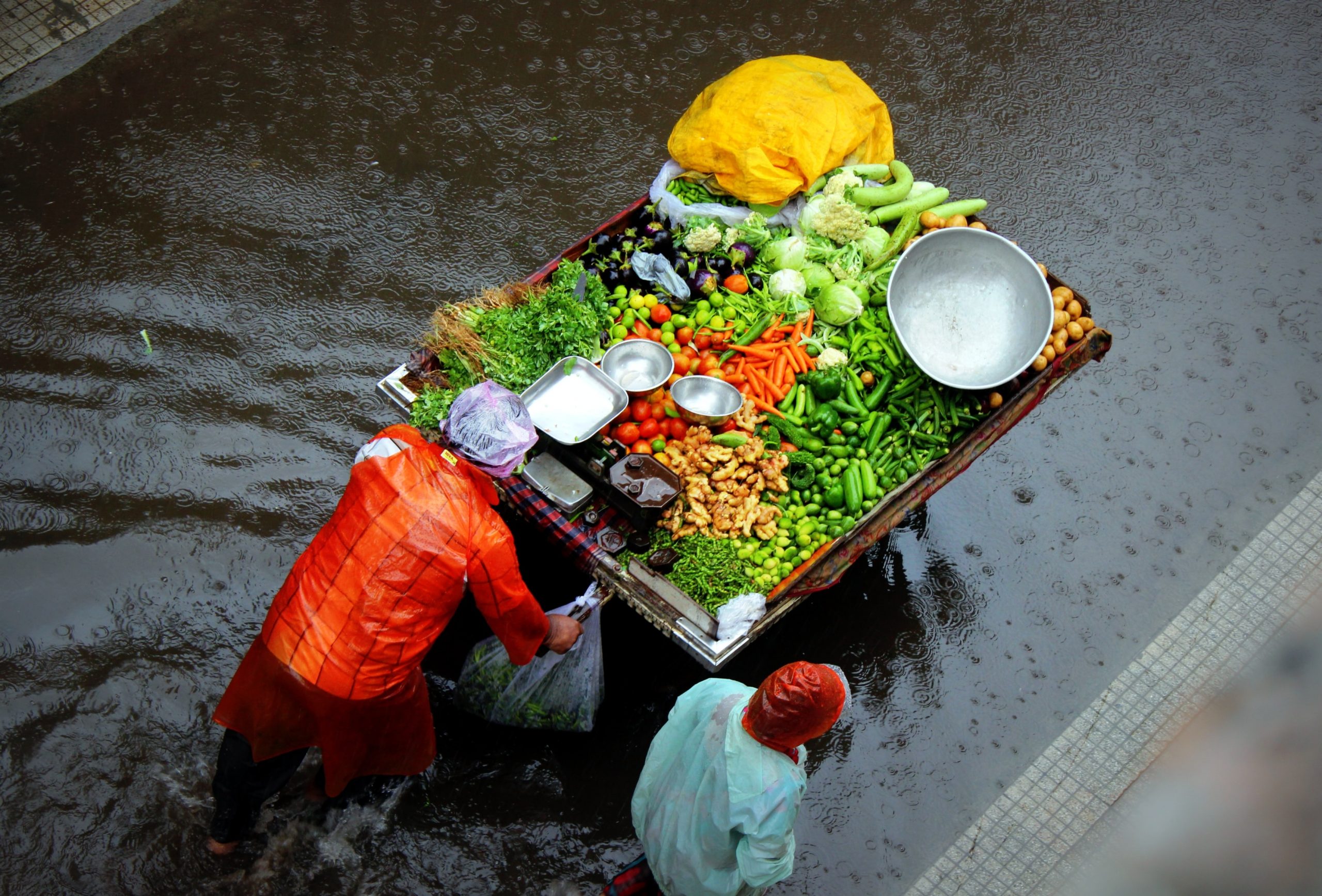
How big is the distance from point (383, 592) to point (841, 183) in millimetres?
3120

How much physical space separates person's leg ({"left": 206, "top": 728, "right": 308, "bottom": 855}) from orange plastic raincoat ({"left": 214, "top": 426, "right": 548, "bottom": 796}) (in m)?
0.12

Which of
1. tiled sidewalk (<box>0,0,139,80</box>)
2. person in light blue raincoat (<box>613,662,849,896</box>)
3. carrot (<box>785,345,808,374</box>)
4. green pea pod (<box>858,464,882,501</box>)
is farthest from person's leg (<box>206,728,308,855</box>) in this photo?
tiled sidewalk (<box>0,0,139,80</box>)

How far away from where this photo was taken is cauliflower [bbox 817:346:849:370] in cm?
448

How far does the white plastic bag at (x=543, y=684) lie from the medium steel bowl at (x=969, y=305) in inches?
79.5

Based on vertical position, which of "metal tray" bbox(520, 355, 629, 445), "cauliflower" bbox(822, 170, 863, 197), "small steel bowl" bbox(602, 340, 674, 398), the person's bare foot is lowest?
the person's bare foot

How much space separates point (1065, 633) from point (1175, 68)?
5.00 meters

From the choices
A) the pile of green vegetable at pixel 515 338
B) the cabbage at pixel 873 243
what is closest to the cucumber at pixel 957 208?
the cabbage at pixel 873 243

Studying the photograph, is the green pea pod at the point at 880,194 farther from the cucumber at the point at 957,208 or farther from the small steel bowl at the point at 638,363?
the small steel bowl at the point at 638,363

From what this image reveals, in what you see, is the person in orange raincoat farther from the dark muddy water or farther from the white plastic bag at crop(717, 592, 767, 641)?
the dark muddy water

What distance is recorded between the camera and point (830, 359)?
4480mm

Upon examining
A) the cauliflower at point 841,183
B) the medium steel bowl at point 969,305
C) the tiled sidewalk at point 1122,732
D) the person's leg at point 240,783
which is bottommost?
the person's leg at point 240,783

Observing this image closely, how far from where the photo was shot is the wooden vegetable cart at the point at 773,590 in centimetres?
372

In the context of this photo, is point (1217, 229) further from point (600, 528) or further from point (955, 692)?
point (600, 528)

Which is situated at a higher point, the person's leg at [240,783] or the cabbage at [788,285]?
the cabbage at [788,285]
